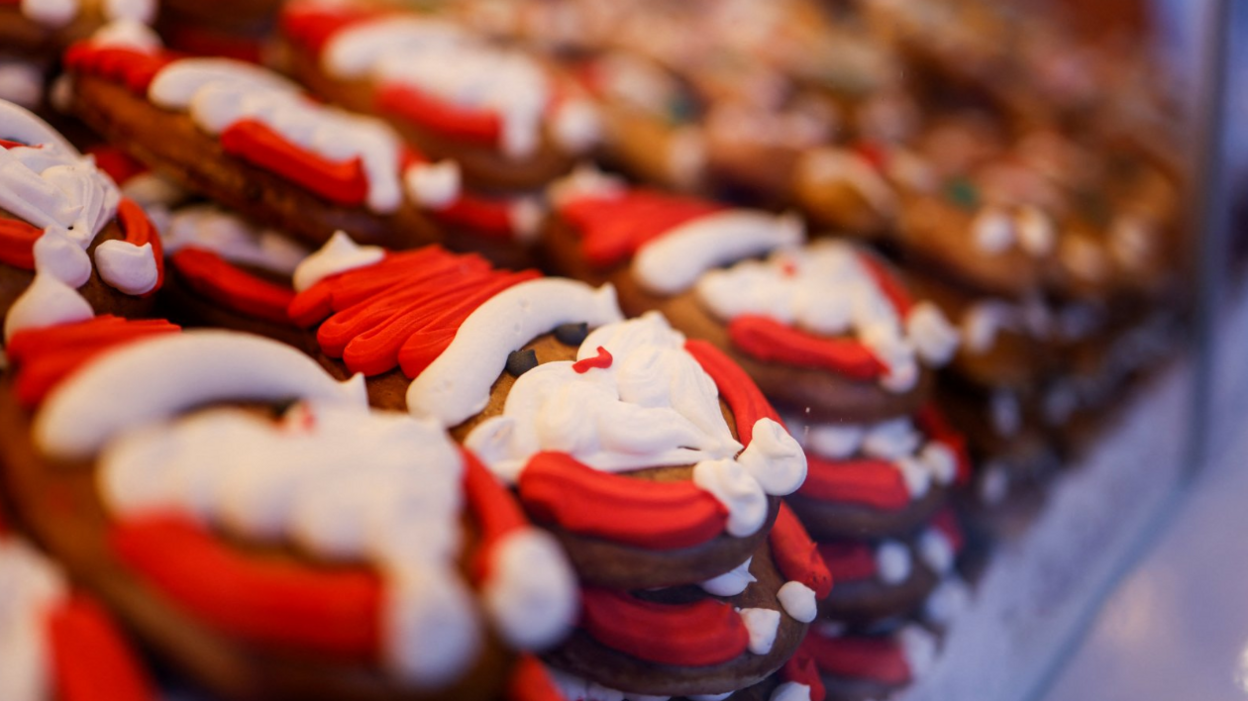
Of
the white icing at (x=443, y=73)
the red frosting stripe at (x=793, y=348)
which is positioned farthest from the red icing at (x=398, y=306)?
the white icing at (x=443, y=73)

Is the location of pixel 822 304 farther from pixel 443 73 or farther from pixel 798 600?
pixel 443 73

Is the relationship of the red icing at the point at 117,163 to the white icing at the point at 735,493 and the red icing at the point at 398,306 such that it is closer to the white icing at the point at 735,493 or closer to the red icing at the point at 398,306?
the red icing at the point at 398,306

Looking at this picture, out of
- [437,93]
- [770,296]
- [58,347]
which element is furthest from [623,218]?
[58,347]

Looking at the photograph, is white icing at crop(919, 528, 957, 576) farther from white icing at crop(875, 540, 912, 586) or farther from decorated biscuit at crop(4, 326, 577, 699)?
decorated biscuit at crop(4, 326, 577, 699)

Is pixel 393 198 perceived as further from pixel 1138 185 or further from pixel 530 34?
pixel 1138 185

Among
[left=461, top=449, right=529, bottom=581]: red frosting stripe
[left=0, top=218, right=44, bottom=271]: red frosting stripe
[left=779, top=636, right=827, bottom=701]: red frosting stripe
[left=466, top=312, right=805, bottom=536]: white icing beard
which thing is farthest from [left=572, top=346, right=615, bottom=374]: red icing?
[left=0, top=218, right=44, bottom=271]: red frosting stripe

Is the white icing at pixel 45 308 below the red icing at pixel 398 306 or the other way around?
the other way around

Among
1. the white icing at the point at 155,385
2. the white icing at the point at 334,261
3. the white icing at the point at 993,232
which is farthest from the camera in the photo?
the white icing at the point at 993,232

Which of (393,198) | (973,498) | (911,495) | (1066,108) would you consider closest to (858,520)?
(911,495)
